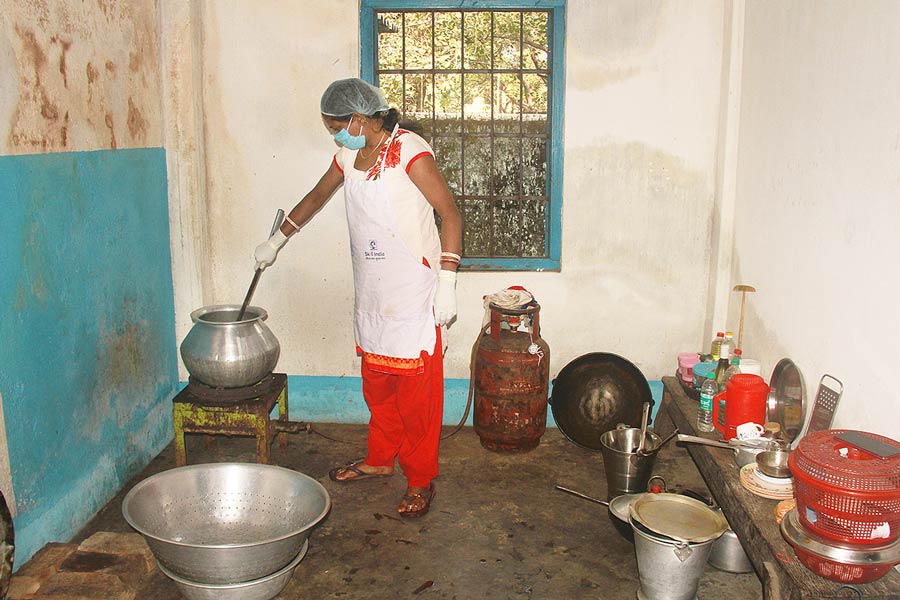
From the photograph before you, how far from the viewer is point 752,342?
433cm

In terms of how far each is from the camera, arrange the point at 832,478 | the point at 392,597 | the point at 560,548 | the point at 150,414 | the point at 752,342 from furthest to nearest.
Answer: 1. the point at 150,414
2. the point at 752,342
3. the point at 560,548
4. the point at 392,597
5. the point at 832,478

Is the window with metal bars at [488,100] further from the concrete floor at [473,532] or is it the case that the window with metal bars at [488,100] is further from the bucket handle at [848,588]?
the bucket handle at [848,588]

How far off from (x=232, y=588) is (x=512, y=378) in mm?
2004

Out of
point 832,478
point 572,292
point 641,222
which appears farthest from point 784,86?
point 832,478

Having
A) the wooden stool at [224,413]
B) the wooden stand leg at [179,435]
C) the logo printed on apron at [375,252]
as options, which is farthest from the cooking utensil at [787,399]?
the wooden stand leg at [179,435]

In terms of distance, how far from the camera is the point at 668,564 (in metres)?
3.16

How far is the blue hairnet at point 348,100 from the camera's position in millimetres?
3795

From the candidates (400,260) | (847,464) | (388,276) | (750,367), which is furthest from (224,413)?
(847,464)

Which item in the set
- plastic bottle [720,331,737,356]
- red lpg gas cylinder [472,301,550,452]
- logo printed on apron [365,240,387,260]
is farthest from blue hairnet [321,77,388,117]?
plastic bottle [720,331,737,356]

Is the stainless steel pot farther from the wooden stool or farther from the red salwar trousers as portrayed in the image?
the red salwar trousers

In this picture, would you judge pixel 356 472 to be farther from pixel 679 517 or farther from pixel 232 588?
pixel 679 517

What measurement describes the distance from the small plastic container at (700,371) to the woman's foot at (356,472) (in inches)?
69.2

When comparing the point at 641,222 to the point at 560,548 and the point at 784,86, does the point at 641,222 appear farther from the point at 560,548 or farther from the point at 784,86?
the point at 560,548

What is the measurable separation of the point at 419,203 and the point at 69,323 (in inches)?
69.0
